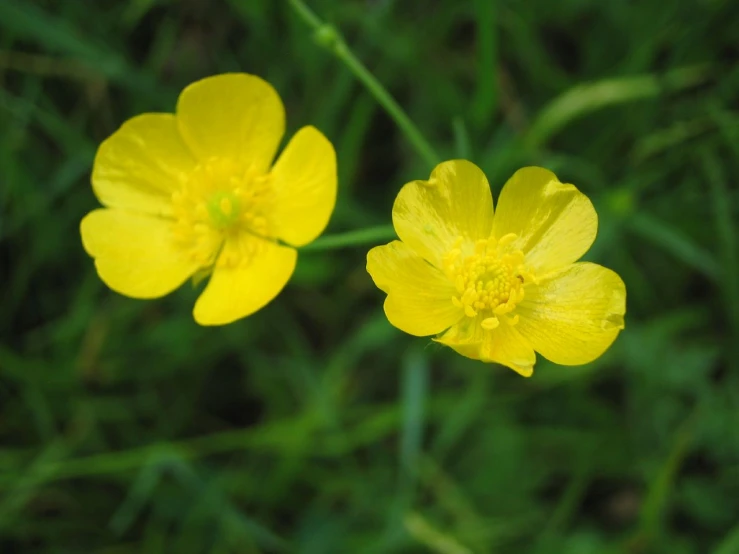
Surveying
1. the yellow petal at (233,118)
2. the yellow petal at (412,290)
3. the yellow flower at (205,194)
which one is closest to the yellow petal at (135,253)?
the yellow flower at (205,194)

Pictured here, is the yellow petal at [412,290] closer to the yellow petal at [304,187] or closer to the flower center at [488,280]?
the flower center at [488,280]

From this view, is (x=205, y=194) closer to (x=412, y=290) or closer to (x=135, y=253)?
(x=135, y=253)

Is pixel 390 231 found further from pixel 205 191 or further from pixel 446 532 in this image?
pixel 446 532

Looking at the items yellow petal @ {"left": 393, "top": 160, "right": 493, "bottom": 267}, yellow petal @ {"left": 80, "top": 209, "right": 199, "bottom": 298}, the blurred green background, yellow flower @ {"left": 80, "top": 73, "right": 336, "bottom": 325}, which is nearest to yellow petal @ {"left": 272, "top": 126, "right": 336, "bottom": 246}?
yellow flower @ {"left": 80, "top": 73, "right": 336, "bottom": 325}

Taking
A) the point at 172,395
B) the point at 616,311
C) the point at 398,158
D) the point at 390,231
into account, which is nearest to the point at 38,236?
the point at 172,395

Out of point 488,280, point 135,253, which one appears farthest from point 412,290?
point 135,253

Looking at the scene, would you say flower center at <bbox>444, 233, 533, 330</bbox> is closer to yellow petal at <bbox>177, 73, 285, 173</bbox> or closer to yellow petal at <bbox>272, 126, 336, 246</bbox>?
yellow petal at <bbox>272, 126, 336, 246</bbox>

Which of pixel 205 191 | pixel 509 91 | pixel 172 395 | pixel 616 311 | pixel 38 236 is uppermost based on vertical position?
pixel 509 91
